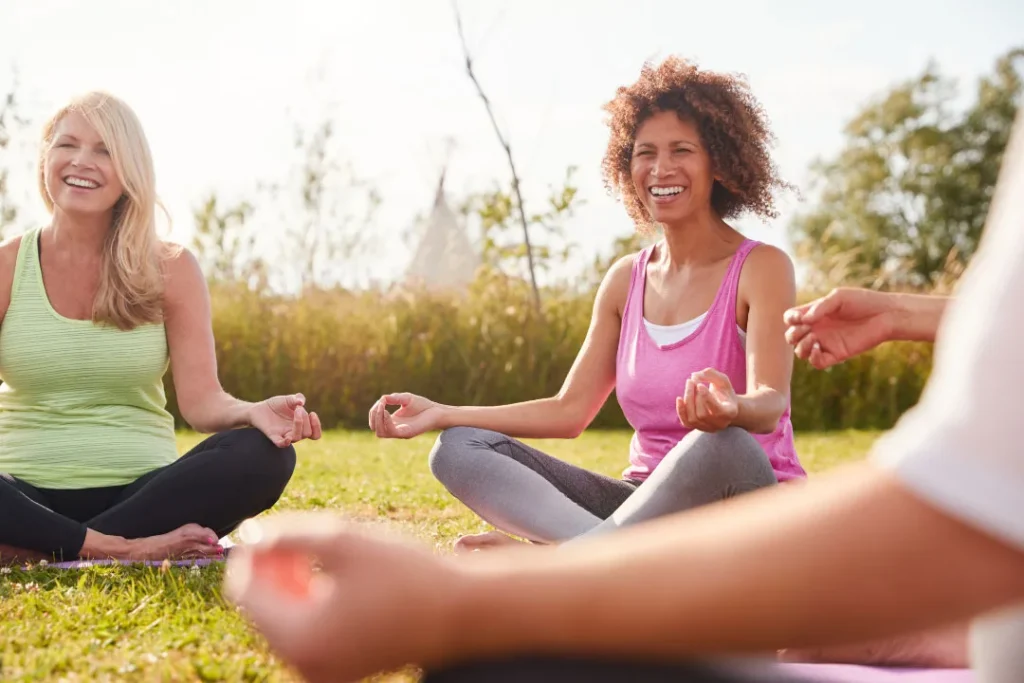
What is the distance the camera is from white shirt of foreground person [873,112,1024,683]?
0.56 meters

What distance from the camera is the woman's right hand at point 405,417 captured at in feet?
11.1

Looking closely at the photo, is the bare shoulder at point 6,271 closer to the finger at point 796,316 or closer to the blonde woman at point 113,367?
the blonde woman at point 113,367

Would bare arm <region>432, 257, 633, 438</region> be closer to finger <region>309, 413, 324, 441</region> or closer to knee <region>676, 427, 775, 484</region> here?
finger <region>309, 413, 324, 441</region>

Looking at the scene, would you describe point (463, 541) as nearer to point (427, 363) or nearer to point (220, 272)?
A: point (427, 363)

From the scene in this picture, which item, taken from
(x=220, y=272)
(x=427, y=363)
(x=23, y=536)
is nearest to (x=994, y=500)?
(x=23, y=536)

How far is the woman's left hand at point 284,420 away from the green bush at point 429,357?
767 cm

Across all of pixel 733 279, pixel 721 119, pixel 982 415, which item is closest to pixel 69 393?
pixel 733 279

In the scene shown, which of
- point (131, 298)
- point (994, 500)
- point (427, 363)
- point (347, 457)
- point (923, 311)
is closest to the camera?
point (994, 500)

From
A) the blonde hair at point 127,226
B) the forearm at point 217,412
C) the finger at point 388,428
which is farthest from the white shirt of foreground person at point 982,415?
the blonde hair at point 127,226

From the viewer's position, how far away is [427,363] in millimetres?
11539

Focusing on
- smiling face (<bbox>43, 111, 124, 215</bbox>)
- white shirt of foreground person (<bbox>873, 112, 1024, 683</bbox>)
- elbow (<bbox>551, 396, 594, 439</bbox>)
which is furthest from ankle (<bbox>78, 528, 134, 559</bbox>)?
white shirt of foreground person (<bbox>873, 112, 1024, 683</bbox>)

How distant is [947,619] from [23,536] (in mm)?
3571

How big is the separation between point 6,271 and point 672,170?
8.35 feet

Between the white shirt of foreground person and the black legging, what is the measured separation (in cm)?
329
